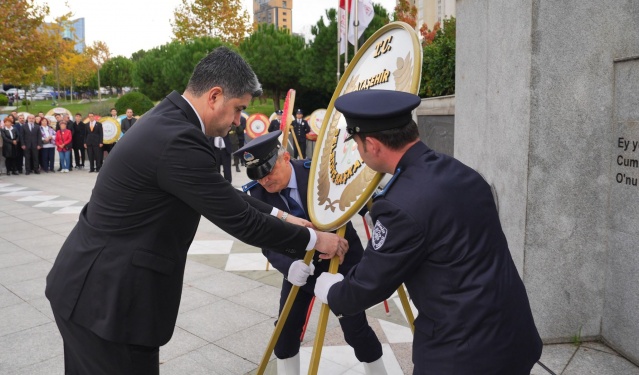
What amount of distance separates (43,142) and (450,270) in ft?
62.3

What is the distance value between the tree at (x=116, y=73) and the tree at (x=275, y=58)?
47.8 m

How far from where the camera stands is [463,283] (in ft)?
5.98

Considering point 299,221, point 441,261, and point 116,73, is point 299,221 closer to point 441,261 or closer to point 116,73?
point 441,261

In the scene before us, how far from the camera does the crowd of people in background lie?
17.2 m

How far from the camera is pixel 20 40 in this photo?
21438mm

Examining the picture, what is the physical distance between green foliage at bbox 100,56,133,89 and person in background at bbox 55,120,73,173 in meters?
59.3

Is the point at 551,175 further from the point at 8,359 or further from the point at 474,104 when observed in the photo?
the point at 8,359

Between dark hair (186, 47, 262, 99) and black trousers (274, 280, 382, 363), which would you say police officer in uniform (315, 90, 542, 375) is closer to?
dark hair (186, 47, 262, 99)

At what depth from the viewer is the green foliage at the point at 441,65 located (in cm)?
680

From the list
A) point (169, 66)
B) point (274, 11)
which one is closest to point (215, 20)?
point (169, 66)

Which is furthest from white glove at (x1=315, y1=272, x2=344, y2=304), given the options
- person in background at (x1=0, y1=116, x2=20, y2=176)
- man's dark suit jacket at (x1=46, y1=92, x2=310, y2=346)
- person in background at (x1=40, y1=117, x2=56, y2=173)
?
person in background at (x1=40, y1=117, x2=56, y2=173)

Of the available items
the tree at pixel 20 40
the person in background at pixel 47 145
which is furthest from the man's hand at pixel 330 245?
the tree at pixel 20 40

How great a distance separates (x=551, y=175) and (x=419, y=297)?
2187 millimetres

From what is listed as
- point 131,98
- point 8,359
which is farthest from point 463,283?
point 131,98
